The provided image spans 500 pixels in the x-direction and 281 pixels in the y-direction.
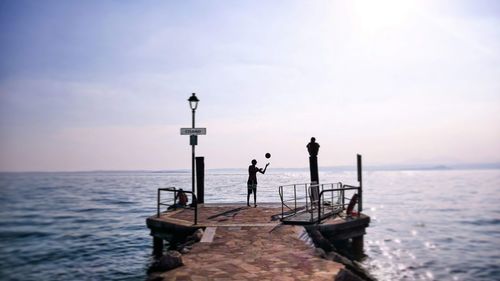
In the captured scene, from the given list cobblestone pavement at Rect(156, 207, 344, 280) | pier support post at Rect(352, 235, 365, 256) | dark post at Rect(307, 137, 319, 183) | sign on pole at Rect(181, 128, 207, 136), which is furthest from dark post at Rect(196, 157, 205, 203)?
pier support post at Rect(352, 235, 365, 256)

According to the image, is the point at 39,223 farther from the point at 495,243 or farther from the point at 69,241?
the point at 495,243

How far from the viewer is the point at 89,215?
29719mm

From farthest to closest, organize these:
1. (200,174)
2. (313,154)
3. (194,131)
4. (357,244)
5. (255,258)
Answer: (200,174), (194,131), (313,154), (357,244), (255,258)

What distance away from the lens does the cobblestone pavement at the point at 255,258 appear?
21.6ft

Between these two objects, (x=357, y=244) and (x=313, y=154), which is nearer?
(x=357, y=244)

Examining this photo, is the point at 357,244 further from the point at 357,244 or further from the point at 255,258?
the point at 255,258

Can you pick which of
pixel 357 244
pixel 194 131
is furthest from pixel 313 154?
pixel 194 131

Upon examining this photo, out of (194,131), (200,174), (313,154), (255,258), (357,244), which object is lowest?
(357,244)

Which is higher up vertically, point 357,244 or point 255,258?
point 255,258

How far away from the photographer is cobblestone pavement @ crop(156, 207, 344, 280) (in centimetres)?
658

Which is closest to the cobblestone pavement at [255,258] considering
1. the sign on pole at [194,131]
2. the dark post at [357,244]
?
the dark post at [357,244]

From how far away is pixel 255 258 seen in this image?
7.67 metres

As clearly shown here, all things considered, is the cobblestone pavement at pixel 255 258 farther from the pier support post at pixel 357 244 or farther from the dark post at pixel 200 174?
the dark post at pixel 200 174

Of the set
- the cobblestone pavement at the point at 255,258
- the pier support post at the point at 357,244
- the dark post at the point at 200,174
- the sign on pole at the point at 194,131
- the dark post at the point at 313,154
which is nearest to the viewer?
the cobblestone pavement at the point at 255,258
